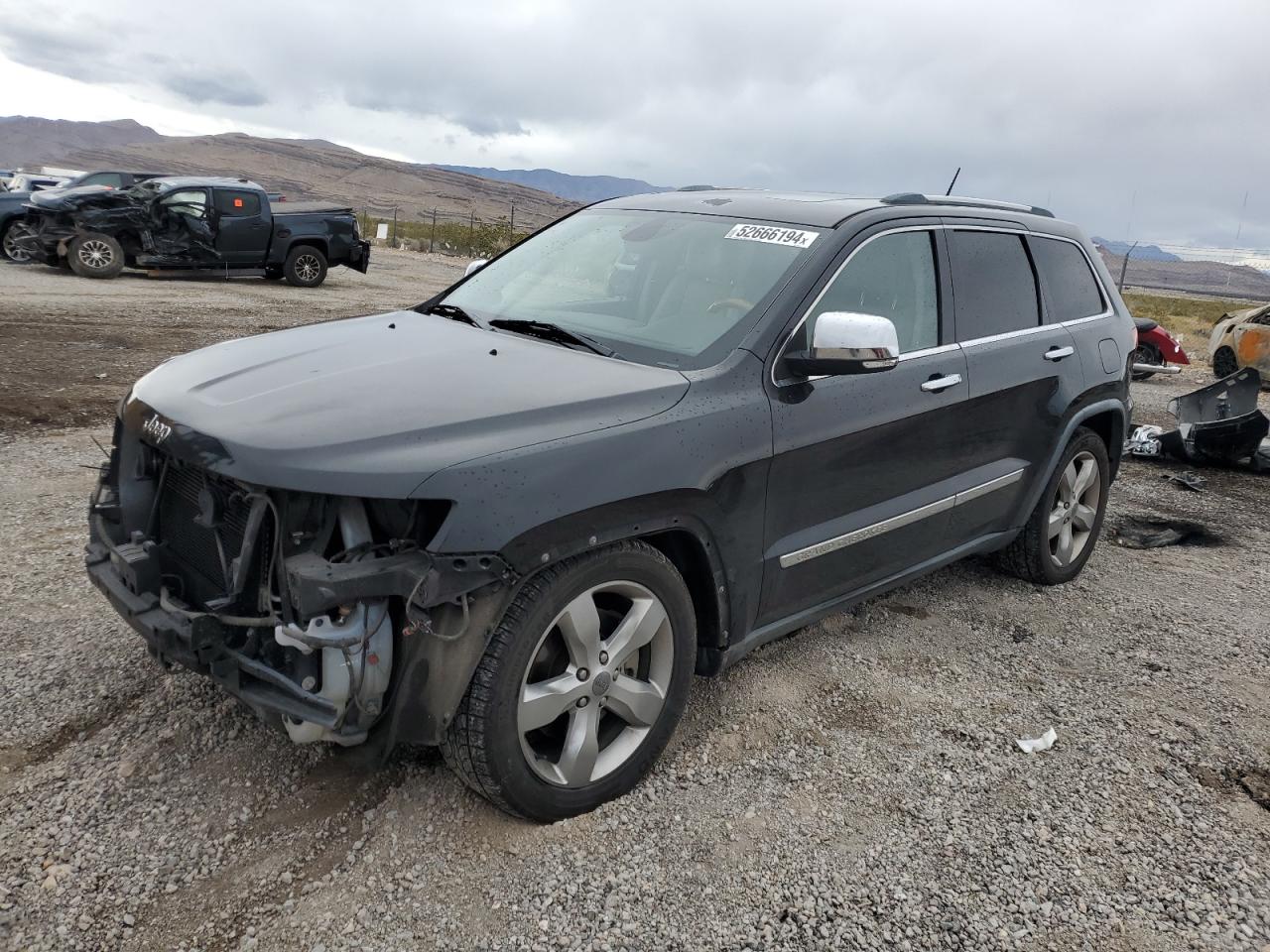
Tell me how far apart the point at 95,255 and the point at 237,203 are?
7.47ft

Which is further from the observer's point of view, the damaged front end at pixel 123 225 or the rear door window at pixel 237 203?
the rear door window at pixel 237 203

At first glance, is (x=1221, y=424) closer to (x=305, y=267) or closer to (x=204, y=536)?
(x=204, y=536)

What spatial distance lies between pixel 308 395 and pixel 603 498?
0.90 m

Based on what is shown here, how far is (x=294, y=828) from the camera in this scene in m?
2.76

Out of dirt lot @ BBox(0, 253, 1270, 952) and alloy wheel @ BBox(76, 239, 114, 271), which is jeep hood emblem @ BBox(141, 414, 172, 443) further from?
alloy wheel @ BBox(76, 239, 114, 271)

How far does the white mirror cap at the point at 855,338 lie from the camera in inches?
118

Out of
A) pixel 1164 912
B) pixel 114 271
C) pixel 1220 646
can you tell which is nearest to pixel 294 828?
pixel 1164 912

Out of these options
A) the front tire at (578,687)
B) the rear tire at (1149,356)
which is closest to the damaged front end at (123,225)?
the rear tire at (1149,356)

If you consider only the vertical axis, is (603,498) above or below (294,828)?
above

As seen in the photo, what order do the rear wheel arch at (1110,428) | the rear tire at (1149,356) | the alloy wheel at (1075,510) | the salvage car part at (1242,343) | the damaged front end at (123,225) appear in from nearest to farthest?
1. the alloy wheel at (1075,510)
2. the rear wheel arch at (1110,428)
3. the salvage car part at (1242,343)
4. the rear tire at (1149,356)
5. the damaged front end at (123,225)

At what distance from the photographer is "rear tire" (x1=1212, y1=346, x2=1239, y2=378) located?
12.9m

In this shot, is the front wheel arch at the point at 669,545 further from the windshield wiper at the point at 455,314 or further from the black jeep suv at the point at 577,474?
the windshield wiper at the point at 455,314

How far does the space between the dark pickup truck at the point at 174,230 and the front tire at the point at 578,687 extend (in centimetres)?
1474

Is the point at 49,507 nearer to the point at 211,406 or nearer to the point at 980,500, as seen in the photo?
the point at 211,406
